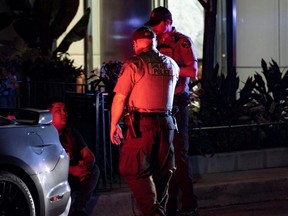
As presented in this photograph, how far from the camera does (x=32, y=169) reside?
5.27 meters

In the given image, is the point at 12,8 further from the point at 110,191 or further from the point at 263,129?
the point at 110,191

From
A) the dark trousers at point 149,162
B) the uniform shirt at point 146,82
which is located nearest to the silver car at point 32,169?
the dark trousers at point 149,162

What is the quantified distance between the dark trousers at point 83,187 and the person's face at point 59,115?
1.69ft

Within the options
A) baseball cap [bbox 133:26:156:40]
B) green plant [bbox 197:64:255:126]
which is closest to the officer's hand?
baseball cap [bbox 133:26:156:40]

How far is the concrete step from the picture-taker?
23.9 feet

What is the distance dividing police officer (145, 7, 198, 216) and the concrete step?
79 centimetres

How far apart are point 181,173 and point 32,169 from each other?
189 centimetres

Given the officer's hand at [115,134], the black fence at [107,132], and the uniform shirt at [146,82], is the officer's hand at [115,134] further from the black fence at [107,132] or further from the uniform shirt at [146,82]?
the black fence at [107,132]

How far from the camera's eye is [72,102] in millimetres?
8047

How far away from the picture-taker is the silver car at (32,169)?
515 cm

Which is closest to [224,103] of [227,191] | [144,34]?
[227,191]

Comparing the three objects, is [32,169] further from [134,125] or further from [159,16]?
[159,16]

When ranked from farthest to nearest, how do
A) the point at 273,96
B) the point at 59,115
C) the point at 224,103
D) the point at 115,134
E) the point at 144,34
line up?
1. the point at 273,96
2. the point at 224,103
3. the point at 59,115
4. the point at 144,34
5. the point at 115,134

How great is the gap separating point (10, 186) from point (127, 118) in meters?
1.26
